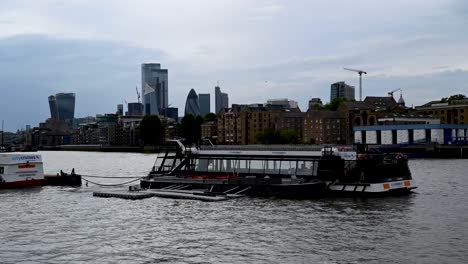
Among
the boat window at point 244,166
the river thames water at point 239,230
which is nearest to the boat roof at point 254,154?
the boat window at point 244,166

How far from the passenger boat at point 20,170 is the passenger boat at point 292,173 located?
15.1m

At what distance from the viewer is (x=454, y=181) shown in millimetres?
67562

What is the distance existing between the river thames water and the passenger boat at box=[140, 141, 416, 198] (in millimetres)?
1557

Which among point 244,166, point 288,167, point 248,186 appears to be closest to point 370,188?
point 288,167

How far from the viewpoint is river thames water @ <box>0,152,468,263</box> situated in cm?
2912

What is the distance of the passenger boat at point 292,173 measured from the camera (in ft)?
162

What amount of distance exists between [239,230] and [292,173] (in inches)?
733

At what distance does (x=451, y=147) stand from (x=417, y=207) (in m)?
110

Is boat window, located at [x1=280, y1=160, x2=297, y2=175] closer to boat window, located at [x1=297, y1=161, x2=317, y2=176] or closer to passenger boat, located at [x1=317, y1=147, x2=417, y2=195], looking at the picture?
boat window, located at [x1=297, y1=161, x2=317, y2=176]

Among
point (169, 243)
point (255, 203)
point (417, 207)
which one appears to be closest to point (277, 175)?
point (255, 203)

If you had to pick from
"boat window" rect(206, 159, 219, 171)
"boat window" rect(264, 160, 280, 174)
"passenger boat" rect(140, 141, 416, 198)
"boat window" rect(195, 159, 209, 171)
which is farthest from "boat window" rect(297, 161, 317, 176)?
"boat window" rect(195, 159, 209, 171)

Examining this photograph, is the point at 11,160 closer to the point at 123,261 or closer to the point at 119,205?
the point at 119,205

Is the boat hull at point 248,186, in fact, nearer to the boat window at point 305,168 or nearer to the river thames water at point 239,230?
the river thames water at point 239,230

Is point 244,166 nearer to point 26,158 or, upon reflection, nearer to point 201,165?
point 201,165
